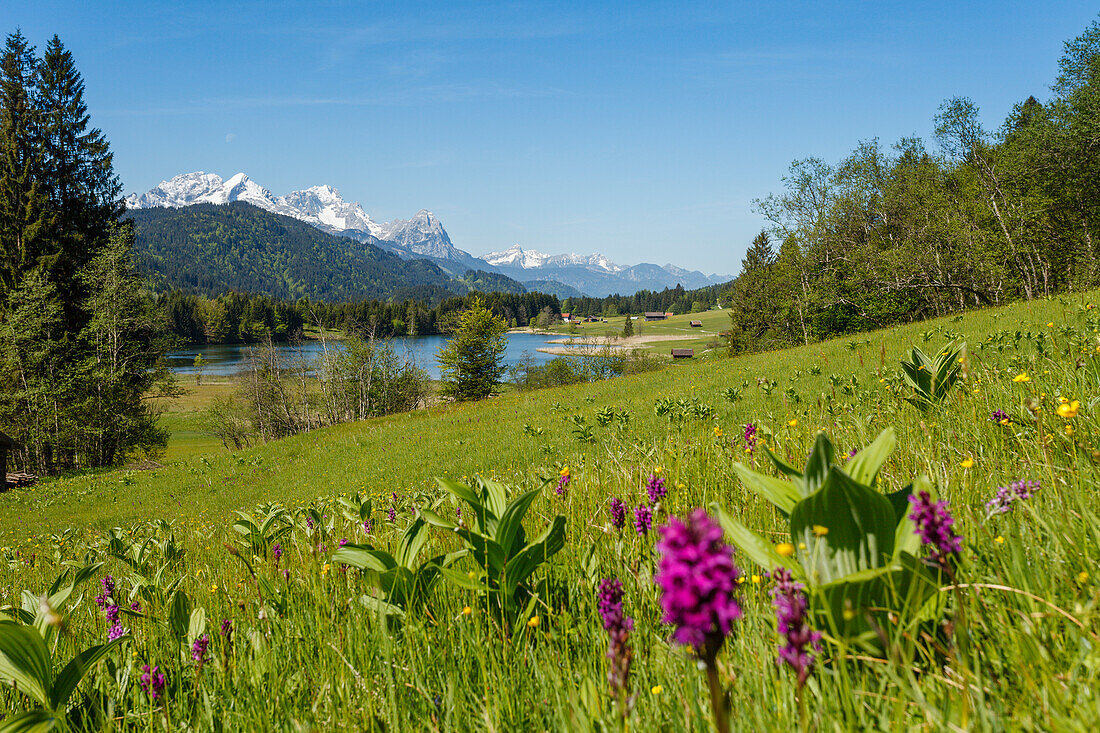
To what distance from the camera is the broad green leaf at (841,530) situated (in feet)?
3.90

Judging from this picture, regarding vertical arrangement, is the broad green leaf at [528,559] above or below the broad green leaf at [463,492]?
below

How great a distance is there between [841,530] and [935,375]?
323 centimetres

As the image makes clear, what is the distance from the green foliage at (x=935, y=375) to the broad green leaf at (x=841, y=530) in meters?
3.12

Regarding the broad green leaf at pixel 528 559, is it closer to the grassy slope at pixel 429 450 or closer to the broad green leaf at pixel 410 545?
the broad green leaf at pixel 410 545

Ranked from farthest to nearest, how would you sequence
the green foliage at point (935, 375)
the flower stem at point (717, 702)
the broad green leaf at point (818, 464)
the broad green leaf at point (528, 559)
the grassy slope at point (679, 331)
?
the grassy slope at point (679, 331), the green foliage at point (935, 375), the broad green leaf at point (528, 559), the broad green leaf at point (818, 464), the flower stem at point (717, 702)

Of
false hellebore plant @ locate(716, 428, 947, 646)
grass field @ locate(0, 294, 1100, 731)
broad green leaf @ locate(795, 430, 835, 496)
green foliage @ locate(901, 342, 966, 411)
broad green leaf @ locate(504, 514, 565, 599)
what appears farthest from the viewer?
green foliage @ locate(901, 342, 966, 411)

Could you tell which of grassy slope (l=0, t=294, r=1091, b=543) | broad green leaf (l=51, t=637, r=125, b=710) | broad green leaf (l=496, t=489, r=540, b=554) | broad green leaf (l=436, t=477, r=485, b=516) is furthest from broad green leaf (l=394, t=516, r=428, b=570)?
grassy slope (l=0, t=294, r=1091, b=543)

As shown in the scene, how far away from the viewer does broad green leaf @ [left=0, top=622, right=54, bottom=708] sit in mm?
1613

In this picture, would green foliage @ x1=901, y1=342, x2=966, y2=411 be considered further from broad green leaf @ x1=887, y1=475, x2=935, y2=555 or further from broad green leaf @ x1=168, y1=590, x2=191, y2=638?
broad green leaf @ x1=168, y1=590, x2=191, y2=638

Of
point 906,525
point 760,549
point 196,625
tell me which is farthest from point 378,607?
point 906,525

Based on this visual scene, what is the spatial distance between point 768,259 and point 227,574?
77.1 m

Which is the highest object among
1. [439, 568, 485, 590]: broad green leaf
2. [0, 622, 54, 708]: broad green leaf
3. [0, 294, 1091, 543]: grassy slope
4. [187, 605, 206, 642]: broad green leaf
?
[439, 568, 485, 590]: broad green leaf

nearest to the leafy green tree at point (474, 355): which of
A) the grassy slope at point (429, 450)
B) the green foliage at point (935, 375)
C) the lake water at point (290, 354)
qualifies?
the lake water at point (290, 354)

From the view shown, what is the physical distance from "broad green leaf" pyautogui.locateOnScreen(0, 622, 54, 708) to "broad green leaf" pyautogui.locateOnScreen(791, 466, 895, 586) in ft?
7.62
